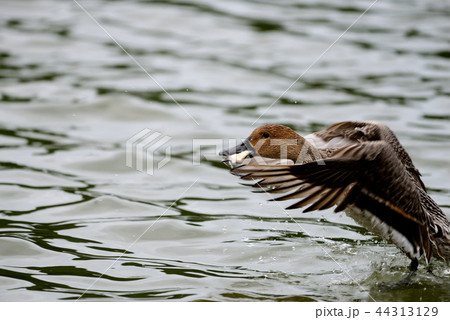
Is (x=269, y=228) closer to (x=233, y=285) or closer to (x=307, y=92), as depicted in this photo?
(x=233, y=285)

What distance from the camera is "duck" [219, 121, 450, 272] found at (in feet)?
16.9

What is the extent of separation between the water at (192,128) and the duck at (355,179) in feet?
1.64

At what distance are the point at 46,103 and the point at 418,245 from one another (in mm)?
6371

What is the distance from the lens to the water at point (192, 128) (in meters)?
6.06

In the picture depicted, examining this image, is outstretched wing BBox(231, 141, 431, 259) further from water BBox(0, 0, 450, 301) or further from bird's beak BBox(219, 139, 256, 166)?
water BBox(0, 0, 450, 301)

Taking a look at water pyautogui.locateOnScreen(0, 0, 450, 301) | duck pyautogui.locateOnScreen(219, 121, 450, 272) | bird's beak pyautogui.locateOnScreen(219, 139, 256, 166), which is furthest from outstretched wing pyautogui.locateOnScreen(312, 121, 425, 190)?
water pyautogui.locateOnScreen(0, 0, 450, 301)

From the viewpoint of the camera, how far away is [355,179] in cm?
522

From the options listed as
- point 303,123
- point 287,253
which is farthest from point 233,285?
point 303,123

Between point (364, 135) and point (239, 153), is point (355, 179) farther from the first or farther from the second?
point (239, 153)

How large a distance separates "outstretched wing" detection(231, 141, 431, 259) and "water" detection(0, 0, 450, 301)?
88 cm

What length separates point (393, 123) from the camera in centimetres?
988

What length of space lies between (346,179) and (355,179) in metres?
0.07

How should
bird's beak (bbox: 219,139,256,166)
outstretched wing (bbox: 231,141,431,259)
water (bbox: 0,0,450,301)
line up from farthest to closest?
bird's beak (bbox: 219,139,256,166) < water (bbox: 0,0,450,301) < outstretched wing (bbox: 231,141,431,259)

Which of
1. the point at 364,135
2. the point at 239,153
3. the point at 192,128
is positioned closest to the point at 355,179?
the point at 364,135
